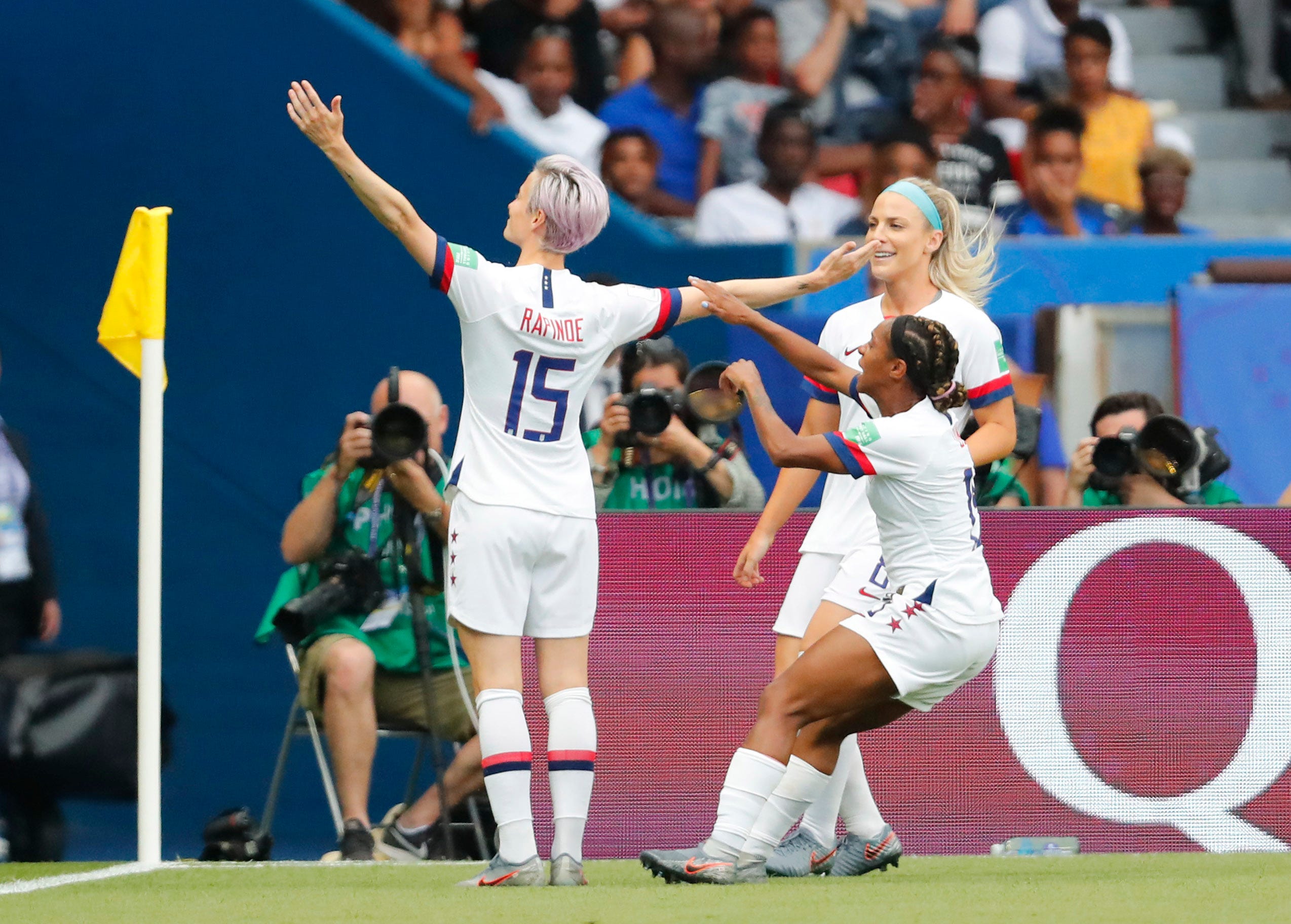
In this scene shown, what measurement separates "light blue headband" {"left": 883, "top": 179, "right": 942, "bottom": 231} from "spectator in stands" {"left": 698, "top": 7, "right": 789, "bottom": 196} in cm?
362

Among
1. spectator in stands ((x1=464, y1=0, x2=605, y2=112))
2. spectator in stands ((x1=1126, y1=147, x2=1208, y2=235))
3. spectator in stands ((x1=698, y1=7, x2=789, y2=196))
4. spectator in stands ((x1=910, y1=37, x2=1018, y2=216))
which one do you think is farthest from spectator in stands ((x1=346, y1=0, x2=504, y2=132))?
spectator in stands ((x1=1126, y1=147, x2=1208, y2=235))

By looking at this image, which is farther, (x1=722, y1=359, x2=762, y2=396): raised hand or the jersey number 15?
the jersey number 15

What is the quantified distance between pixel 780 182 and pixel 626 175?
75 cm

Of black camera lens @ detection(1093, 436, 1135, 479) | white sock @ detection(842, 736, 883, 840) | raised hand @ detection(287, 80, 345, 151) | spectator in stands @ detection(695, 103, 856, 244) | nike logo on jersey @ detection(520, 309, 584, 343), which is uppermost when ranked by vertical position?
spectator in stands @ detection(695, 103, 856, 244)

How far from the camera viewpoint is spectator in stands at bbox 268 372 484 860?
6.43m

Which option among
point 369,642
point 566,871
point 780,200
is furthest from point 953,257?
point 780,200

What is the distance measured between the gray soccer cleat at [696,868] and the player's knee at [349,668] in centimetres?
193

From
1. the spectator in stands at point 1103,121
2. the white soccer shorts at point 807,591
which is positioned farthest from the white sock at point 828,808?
the spectator in stands at point 1103,121

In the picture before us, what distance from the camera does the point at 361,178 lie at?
16.0 ft

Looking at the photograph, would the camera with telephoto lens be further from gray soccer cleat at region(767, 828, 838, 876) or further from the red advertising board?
gray soccer cleat at region(767, 828, 838, 876)

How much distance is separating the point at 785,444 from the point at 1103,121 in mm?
5774

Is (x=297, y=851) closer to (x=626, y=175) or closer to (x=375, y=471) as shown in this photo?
(x=375, y=471)

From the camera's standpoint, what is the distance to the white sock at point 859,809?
5492mm

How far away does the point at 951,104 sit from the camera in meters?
9.45
